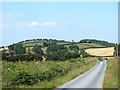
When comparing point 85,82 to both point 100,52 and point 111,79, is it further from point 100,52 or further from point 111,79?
point 100,52

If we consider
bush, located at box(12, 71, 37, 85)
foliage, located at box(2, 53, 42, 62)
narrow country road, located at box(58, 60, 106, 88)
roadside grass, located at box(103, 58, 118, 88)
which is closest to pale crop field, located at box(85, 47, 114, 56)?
foliage, located at box(2, 53, 42, 62)

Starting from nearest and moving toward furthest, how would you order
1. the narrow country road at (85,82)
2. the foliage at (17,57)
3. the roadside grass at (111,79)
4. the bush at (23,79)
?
1. the roadside grass at (111,79)
2. the narrow country road at (85,82)
3. the bush at (23,79)
4. the foliage at (17,57)

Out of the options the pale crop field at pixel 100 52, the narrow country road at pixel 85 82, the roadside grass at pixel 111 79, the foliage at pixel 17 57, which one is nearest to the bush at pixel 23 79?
the narrow country road at pixel 85 82

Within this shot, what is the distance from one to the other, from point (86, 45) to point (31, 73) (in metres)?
122

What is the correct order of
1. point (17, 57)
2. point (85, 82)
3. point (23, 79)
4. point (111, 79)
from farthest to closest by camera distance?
point (17, 57) → point (111, 79) → point (85, 82) → point (23, 79)

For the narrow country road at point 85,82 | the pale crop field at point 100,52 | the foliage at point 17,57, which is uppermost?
the narrow country road at point 85,82

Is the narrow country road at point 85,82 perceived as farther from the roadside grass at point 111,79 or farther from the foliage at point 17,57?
the foliage at point 17,57

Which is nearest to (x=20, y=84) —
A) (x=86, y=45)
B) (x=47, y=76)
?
(x=47, y=76)

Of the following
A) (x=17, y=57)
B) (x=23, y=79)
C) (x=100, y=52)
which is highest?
(x=23, y=79)

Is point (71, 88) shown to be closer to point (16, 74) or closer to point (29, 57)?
point (16, 74)

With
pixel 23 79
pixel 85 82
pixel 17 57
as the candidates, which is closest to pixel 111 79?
pixel 85 82

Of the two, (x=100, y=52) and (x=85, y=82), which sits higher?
(x=85, y=82)

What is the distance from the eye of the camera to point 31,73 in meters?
24.1

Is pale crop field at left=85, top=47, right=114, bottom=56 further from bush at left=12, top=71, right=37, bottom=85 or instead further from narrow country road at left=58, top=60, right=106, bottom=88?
bush at left=12, top=71, right=37, bottom=85
